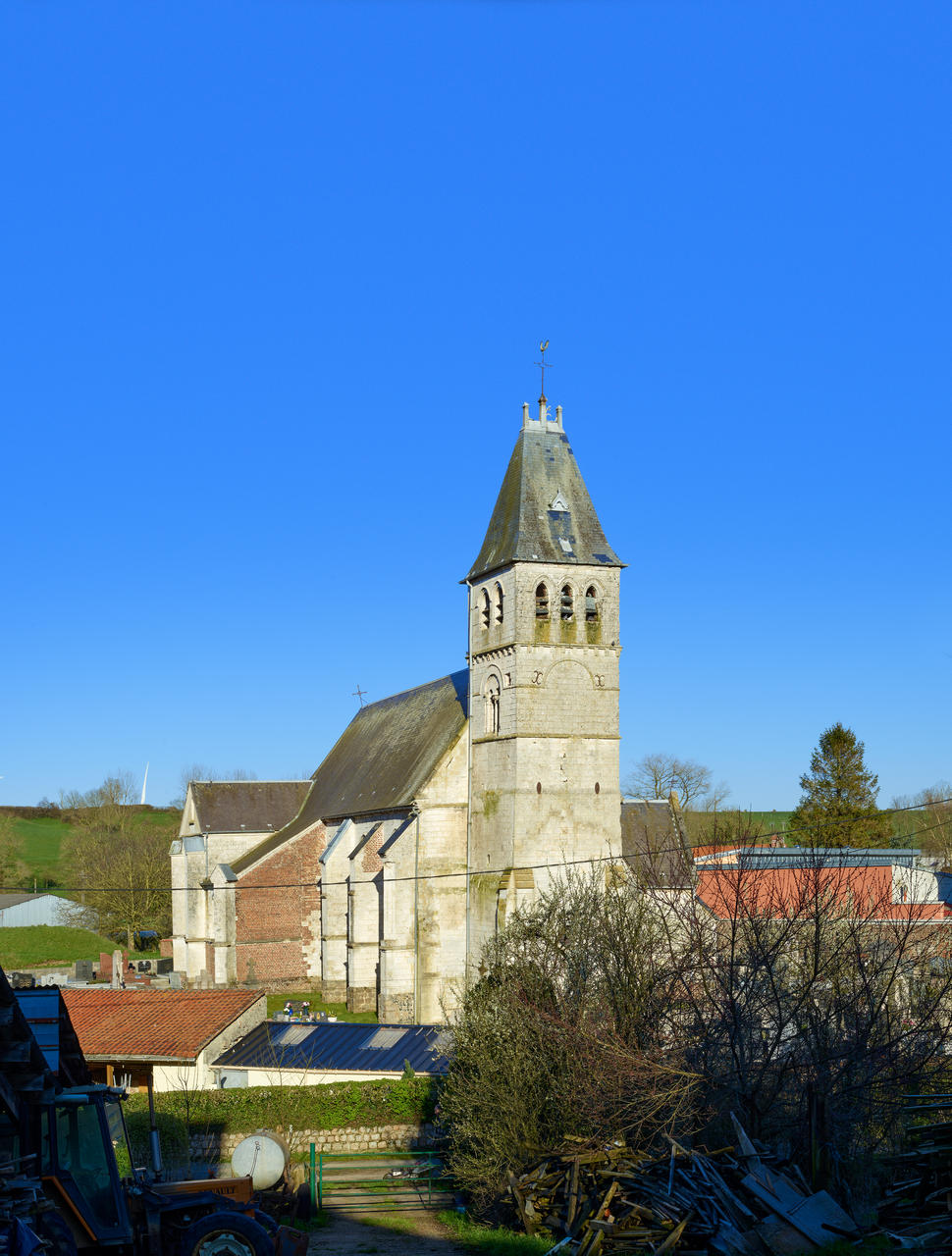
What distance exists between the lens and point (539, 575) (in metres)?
36.8

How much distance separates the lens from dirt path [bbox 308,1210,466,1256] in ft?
55.9

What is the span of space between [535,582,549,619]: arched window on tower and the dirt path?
19.8m

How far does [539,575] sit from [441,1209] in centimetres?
2019

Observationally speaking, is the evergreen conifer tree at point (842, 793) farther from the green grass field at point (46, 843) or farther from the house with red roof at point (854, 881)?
the green grass field at point (46, 843)

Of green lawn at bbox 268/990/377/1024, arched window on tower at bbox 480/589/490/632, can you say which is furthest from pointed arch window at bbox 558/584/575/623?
green lawn at bbox 268/990/377/1024

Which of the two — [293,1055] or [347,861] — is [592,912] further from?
[347,861]

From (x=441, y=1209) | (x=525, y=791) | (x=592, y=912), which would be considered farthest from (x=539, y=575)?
(x=441, y=1209)

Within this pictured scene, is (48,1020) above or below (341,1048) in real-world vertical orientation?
above

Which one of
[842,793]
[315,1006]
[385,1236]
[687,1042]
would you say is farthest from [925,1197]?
[842,793]

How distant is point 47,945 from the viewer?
6009 cm

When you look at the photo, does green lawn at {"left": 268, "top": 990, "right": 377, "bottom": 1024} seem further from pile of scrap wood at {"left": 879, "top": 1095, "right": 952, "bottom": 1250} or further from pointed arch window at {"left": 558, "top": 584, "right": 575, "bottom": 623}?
pile of scrap wood at {"left": 879, "top": 1095, "right": 952, "bottom": 1250}

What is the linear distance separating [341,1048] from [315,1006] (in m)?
14.4

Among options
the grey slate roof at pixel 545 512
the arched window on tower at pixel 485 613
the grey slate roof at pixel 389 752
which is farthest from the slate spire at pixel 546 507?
the grey slate roof at pixel 389 752

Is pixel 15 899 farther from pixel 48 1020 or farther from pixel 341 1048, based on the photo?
pixel 48 1020
